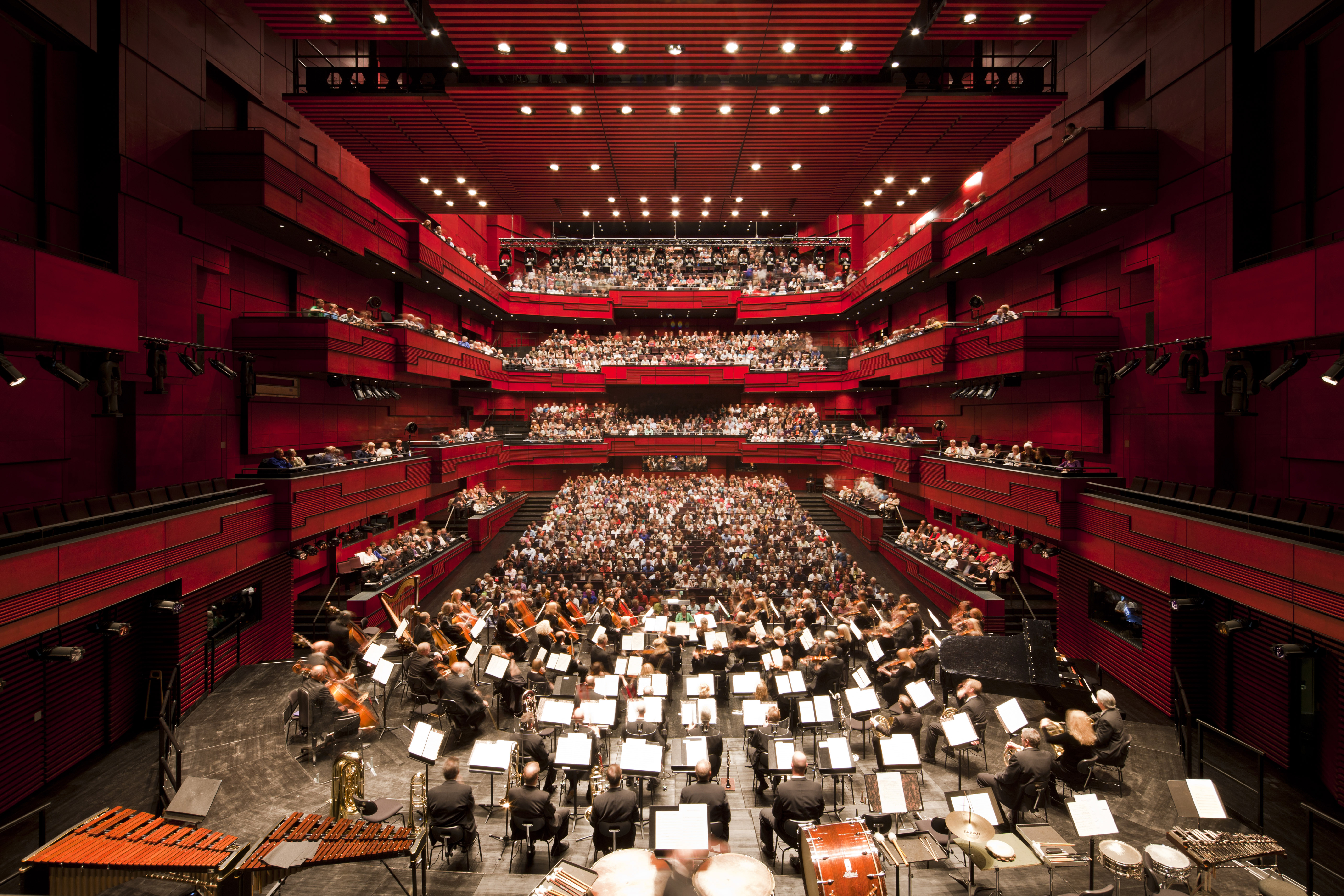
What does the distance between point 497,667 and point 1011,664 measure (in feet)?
27.3

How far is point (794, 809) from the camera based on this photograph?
246 inches

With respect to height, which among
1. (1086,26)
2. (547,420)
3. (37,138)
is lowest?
(547,420)

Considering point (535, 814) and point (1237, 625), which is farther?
point (1237, 625)

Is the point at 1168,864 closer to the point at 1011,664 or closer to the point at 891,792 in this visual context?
the point at 891,792

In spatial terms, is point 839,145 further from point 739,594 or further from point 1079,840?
point 1079,840

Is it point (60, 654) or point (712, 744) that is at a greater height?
point (60, 654)

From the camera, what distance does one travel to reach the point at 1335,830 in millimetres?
6832

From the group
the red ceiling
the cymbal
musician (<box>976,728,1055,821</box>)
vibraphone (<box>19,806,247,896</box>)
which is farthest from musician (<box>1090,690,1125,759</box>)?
the red ceiling

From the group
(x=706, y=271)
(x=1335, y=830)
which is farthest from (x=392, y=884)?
(x=706, y=271)

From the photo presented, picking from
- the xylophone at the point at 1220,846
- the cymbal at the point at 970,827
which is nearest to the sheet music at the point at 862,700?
the cymbal at the point at 970,827

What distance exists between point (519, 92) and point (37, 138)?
781cm

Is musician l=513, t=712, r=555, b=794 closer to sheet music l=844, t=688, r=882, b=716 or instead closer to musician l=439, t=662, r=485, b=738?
musician l=439, t=662, r=485, b=738

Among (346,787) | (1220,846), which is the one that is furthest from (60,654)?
(1220,846)

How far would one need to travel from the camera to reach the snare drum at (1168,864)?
5328 mm
